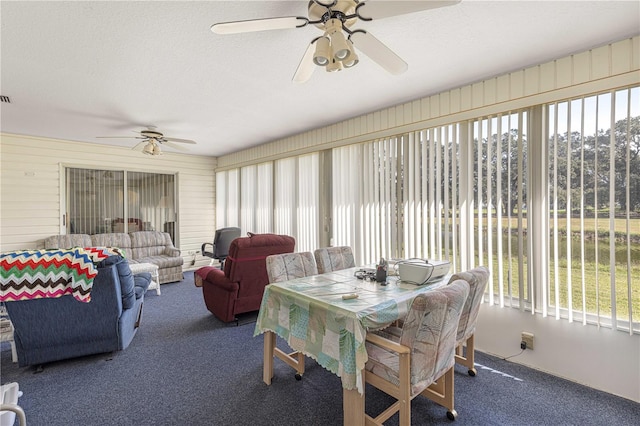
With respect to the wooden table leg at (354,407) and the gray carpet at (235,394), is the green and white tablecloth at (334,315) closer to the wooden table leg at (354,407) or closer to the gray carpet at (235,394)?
the wooden table leg at (354,407)

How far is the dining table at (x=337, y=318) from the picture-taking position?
5.49ft

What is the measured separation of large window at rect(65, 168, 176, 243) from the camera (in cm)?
558

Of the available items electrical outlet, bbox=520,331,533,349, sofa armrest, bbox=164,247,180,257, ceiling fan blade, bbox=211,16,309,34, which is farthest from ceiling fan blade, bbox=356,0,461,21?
sofa armrest, bbox=164,247,180,257

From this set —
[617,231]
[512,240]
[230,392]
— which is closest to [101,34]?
[230,392]

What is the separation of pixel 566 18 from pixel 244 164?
547 cm

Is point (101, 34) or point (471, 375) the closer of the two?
point (101, 34)

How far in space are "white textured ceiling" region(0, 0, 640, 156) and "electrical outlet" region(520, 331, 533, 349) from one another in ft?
8.02

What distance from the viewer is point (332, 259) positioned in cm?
309

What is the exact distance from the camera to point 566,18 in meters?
1.97

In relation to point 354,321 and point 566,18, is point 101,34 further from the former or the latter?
point 566,18

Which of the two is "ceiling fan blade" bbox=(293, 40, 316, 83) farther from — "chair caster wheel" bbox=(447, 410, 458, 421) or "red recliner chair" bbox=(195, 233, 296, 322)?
"chair caster wheel" bbox=(447, 410, 458, 421)

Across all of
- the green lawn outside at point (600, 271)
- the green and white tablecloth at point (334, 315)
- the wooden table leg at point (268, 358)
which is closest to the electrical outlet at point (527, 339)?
the green lawn outside at point (600, 271)

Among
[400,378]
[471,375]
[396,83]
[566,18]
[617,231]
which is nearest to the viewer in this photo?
[400,378]

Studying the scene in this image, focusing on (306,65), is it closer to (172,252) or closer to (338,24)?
(338,24)
